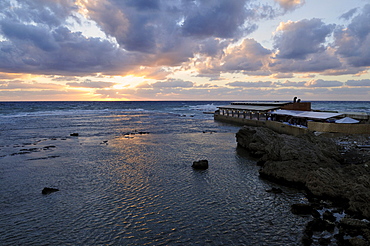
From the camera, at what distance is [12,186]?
54.5ft

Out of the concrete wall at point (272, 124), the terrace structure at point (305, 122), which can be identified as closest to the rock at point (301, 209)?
the terrace structure at point (305, 122)

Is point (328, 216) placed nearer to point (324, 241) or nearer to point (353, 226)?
point (353, 226)

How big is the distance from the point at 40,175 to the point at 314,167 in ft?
66.5

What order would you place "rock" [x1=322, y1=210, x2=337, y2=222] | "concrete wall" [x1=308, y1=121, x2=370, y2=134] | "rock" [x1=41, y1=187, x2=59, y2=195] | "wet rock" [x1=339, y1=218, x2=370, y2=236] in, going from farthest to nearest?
"concrete wall" [x1=308, y1=121, x2=370, y2=134] < "rock" [x1=41, y1=187, x2=59, y2=195] < "rock" [x1=322, y1=210, x2=337, y2=222] < "wet rock" [x1=339, y1=218, x2=370, y2=236]

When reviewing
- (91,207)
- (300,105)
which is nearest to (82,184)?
(91,207)

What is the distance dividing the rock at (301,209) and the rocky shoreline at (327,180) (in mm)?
238

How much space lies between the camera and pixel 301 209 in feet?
42.0

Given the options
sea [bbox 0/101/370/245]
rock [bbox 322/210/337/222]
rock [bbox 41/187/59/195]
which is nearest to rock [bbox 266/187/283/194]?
sea [bbox 0/101/370/245]

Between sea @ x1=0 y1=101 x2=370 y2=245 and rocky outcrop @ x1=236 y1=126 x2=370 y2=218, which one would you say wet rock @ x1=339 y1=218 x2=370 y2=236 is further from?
sea @ x1=0 y1=101 x2=370 y2=245

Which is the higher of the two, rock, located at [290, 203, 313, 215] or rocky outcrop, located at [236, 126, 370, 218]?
rocky outcrop, located at [236, 126, 370, 218]

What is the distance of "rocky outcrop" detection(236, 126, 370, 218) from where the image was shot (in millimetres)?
13150

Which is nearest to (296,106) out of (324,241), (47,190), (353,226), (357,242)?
(353,226)

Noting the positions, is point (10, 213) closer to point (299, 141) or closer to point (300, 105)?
point (299, 141)

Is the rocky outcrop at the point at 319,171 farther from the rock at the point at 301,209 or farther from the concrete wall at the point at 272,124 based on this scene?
the concrete wall at the point at 272,124
